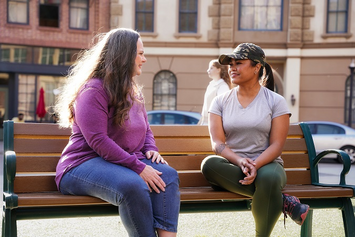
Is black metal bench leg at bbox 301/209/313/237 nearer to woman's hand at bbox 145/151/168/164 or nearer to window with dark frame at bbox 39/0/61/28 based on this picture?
woman's hand at bbox 145/151/168/164

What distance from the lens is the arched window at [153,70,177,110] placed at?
22812 millimetres

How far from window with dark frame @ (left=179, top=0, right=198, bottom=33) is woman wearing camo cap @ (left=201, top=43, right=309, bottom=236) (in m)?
18.8

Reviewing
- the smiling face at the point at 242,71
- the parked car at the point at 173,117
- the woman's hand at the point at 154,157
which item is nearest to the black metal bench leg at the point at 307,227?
the smiling face at the point at 242,71

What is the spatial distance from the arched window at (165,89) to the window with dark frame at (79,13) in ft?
13.4

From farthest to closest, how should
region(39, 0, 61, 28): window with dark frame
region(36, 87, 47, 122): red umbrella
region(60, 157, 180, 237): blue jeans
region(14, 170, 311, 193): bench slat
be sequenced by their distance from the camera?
region(39, 0, 61, 28): window with dark frame < region(36, 87, 47, 122): red umbrella < region(14, 170, 311, 193): bench slat < region(60, 157, 180, 237): blue jeans

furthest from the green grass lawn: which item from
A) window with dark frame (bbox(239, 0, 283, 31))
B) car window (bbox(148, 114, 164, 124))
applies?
window with dark frame (bbox(239, 0, 283, 31))

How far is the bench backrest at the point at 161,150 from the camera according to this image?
12.9ft

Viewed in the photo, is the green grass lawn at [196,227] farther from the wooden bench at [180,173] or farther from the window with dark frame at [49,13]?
the window with dark frame at [49,13]

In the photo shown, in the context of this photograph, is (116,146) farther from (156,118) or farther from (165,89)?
(165,89)

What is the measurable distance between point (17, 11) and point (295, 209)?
21.2 meters

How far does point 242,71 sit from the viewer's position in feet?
13.6

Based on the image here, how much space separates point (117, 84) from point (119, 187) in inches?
29.4

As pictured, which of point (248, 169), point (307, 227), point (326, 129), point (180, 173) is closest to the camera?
point (248, 169)

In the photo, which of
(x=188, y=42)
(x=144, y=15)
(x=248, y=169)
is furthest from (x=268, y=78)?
(x=144, y=15)
